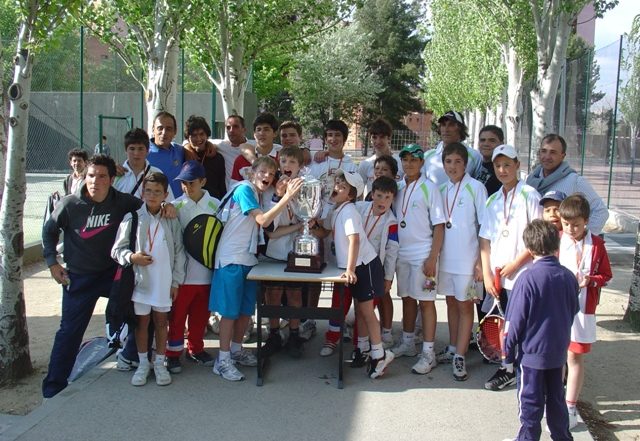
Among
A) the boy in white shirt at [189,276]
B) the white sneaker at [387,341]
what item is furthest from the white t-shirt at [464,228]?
the boy in white shirt at [189,276]

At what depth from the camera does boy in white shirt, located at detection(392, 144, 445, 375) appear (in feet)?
15.1

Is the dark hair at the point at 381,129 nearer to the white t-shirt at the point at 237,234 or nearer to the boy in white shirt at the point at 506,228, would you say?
the boy in white shirt at the point at 506,228

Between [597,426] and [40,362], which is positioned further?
[40,362]

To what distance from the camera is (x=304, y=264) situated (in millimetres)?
4383

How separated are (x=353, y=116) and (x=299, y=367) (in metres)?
45.1

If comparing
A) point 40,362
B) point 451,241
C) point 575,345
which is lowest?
point 40,362

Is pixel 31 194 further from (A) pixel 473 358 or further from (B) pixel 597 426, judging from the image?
(B) pixel 597 426

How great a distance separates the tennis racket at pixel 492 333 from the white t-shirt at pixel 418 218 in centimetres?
64

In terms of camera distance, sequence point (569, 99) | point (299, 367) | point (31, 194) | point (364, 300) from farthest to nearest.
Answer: point (569, 99)
point (31, 194)
point (299, 367)
point (364, 300)

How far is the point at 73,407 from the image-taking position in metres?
4.00

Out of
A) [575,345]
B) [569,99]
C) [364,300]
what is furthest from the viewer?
[569,99]

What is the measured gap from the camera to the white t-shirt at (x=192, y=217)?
457 centimetres

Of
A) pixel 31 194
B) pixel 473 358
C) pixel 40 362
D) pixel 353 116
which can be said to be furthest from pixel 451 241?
pixel 353 116

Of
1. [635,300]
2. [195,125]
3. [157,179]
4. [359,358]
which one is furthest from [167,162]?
[635,300]
